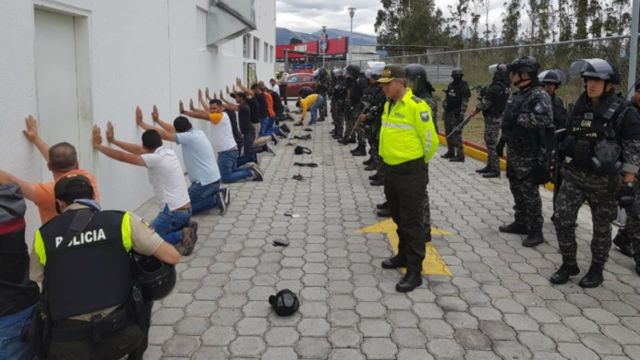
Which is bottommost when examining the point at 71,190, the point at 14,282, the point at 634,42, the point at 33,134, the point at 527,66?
the point at 14,282

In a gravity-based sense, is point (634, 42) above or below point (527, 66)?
above

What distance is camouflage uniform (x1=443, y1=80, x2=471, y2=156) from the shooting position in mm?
10188

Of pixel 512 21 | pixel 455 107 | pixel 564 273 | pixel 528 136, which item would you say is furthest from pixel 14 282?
pixel 512 21

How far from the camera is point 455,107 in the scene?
10461 millimetres

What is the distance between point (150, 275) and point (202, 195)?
159 inches

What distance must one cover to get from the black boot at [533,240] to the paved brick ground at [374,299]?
0.10 metres

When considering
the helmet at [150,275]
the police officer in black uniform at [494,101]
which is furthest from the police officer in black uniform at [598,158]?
the police officer in black uniform at [494,101]

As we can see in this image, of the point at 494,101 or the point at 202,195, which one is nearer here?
the point at 202,195

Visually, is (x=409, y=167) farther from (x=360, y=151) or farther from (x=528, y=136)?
(x=360, y=151)

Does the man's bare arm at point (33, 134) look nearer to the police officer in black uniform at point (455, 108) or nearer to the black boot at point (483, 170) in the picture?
the black boot at point (483, 170)

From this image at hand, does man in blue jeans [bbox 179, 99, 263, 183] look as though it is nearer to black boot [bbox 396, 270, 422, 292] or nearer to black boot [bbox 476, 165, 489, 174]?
black boot [bbox 476, 165, 489, 174]

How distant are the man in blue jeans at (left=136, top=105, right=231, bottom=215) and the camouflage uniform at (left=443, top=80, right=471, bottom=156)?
205 inches

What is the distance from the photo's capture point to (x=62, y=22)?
509 cm

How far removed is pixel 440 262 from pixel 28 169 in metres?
3.73
